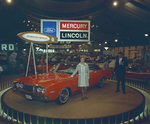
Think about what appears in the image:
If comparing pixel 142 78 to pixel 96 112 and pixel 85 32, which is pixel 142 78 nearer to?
pixel 85 32

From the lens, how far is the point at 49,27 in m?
6.73

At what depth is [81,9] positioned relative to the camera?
8.41 m

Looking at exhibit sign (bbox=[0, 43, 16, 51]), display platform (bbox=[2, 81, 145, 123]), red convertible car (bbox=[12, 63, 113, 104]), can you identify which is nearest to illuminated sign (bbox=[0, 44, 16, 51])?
exhibit sign (bbox=[0, 43, 16, 51])

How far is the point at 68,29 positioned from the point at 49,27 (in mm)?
893

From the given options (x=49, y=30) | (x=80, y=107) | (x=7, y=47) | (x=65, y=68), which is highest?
(x=49, y=30)

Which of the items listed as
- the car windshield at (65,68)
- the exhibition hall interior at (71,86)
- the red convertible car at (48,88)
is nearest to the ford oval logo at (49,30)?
the exhibition hall interior at (71,86)

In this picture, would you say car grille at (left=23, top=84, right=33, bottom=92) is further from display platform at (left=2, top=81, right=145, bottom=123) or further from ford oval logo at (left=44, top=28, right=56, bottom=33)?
ford oval logo at (left=44, top=28, right=56, bottom=33)

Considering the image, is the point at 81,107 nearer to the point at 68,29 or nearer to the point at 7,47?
the point at 68,29

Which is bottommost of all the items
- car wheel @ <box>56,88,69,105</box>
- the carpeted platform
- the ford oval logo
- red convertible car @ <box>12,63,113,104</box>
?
the carpeted platform

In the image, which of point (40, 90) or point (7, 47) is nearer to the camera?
point (40, 90)

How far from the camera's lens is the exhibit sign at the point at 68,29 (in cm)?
668

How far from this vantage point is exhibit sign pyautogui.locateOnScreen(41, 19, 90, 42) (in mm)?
6680

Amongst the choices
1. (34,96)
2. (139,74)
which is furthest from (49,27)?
(139,74)

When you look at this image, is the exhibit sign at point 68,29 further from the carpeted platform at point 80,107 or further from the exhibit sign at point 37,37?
the carpeted platform at point 80,107
